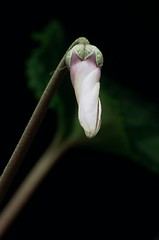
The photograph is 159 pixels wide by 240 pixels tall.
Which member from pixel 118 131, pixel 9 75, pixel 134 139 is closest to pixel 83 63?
pixel 118 131

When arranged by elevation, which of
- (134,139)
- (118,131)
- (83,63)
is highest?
(83,63)

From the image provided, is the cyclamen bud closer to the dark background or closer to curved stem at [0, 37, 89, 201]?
curved stem at [0, 37, 89, 201]

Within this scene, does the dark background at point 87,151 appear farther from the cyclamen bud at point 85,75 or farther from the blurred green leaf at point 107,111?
the cyclamen bud at point 85,75

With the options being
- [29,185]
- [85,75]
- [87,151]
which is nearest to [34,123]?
[85,75]

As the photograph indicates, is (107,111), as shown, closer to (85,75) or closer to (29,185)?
(29,185)

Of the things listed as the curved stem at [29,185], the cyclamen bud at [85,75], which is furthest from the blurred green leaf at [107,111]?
the cyclamen bud at [85,75]

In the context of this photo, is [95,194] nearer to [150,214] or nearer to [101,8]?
[150,214]
